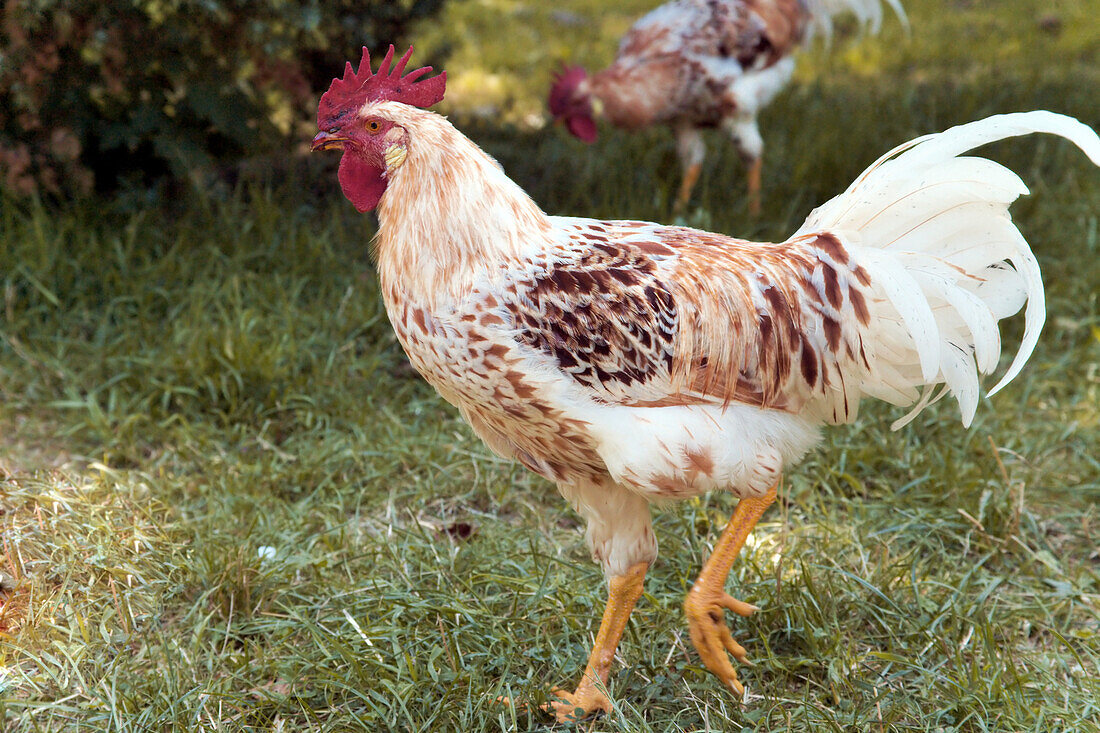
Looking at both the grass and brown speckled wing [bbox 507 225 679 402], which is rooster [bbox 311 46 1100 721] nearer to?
brown speckled wing [bbox 507 225 679 402]

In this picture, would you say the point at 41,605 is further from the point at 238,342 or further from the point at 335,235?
the point at 335,235

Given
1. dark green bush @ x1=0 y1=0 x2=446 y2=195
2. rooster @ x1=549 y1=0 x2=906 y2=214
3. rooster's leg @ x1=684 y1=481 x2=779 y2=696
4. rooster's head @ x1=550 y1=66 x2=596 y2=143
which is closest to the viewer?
rooster's leg @ x1=684 y1=481 x2=779 y2=696

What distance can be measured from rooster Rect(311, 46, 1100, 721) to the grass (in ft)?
1.49

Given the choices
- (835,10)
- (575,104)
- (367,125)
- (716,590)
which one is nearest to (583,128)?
(575,104)

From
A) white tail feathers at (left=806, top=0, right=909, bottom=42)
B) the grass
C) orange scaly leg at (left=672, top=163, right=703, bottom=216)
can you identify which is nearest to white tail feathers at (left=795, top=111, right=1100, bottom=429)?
the grass

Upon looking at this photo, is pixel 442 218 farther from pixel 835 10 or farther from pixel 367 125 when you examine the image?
pixel 835 10

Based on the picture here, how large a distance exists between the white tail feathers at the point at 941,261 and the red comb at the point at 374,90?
1.18 meters

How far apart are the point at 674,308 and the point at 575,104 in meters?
3.54

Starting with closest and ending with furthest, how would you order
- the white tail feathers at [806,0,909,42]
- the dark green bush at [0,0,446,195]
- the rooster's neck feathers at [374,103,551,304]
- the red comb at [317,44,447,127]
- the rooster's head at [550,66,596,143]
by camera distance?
the rooster's neck feathers at [374,103,551,304], the red comb at [317,44,447,127], the dark green bush at [0,0,446,195], the rooster's head at [550,66,596,143], the white tail feathers at [806,0,909,42]

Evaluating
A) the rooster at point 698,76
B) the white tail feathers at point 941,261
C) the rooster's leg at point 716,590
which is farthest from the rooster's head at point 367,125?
the rooster at point 698,76

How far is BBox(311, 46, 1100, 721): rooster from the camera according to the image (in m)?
2.39

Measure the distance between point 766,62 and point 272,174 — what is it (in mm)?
2983

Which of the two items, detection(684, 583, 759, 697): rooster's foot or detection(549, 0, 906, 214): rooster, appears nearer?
detection(684, 583, 759, 697): rooster's foot

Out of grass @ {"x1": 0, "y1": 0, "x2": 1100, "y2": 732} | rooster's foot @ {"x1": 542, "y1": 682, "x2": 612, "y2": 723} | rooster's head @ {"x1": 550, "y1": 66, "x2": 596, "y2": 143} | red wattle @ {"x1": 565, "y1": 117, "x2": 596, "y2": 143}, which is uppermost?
rooster's head @ {"x1": 550, "y1": 66, "x2": 596, "y2": 143}
